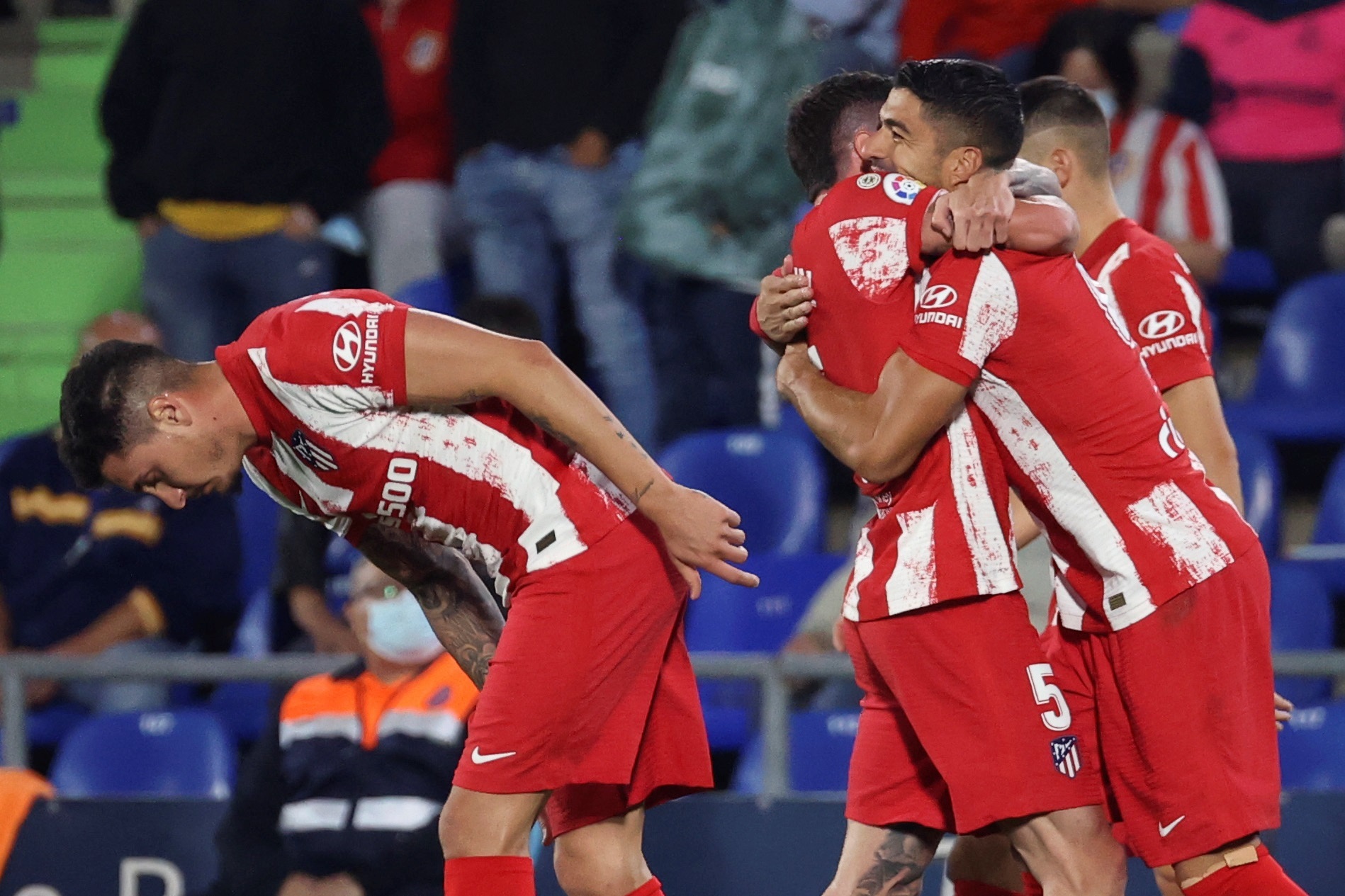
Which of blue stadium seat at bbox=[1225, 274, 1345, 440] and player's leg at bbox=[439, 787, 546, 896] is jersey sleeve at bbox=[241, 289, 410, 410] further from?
blue stadium seat at bbox=[1225, 274, 1345, 440]

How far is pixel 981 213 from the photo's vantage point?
3270mm

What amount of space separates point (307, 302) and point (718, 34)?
146 inches

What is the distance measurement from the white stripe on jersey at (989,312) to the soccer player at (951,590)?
0.25 ft

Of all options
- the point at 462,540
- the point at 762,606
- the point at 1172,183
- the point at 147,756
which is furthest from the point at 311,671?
the point at 1172,183

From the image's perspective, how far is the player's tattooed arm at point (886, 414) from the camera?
130 inches

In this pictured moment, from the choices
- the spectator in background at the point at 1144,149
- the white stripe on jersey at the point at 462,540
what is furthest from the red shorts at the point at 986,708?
the spectator in background at the point at 1144,149

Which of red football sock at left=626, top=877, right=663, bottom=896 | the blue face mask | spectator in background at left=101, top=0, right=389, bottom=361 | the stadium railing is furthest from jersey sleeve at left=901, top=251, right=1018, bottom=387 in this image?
spectator in background at left=101, top=0, right=389, bottom=361

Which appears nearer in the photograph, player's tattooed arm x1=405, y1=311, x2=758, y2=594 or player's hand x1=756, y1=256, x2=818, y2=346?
player's tattooed arm x1=405, y1=311, x2=758, y2=594

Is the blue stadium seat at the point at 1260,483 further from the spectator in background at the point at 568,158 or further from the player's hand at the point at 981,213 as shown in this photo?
the player's hand at the point at 981,213

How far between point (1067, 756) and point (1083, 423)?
590 millimetres

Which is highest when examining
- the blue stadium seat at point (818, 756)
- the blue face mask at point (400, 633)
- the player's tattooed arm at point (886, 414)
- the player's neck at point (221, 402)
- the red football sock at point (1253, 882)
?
the player's tattooed arm at point (886, 414)

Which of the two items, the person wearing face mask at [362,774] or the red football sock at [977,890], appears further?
the person wearing face mask at [362,774]

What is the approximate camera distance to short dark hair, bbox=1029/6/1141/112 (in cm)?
683

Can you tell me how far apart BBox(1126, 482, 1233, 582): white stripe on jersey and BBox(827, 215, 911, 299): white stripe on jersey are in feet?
1.94
